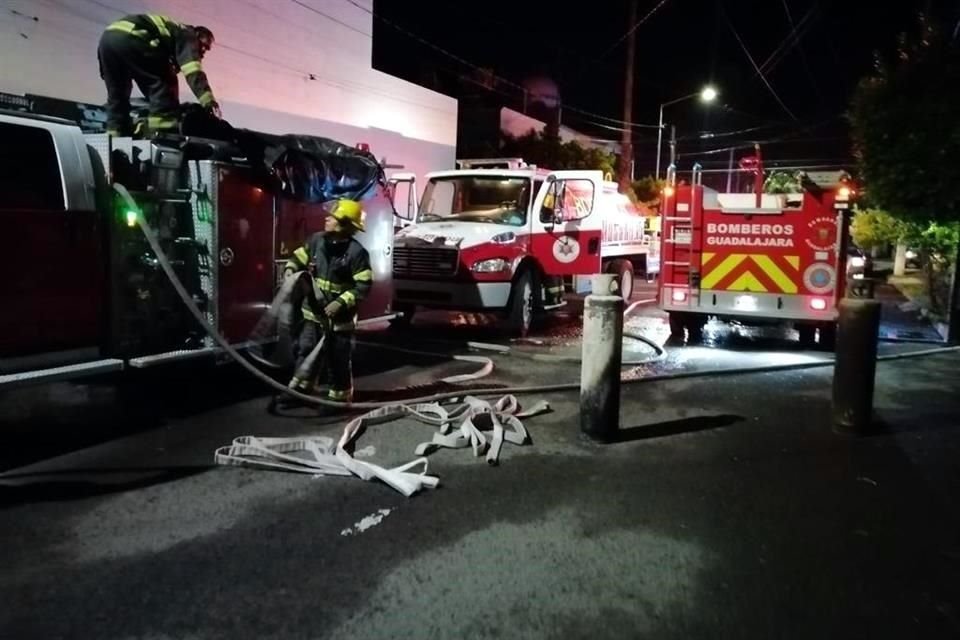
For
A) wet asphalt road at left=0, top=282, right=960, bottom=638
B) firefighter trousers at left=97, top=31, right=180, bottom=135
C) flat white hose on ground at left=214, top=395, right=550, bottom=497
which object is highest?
firefighter trousers at left=97, top=31, right=180, bottom=135

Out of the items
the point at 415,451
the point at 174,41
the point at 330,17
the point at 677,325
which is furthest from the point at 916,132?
the point at 330,17

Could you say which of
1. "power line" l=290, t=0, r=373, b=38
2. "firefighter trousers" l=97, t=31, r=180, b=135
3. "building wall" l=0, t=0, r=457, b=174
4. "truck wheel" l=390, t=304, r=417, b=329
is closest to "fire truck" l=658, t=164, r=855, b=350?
"truck wheel" l=390, t=304, r=417, b=329

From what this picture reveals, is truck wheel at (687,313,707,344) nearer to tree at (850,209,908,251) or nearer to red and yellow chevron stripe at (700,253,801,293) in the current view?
red and yellow chevron stripe at (700,253,801,293)

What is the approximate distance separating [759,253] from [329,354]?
642 cm

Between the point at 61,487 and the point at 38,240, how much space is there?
5.34 ft

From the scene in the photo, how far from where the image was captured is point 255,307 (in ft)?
23.8

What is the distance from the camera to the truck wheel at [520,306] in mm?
11734

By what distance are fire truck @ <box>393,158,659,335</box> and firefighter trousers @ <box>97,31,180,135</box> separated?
498cm

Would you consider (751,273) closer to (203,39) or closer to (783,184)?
(783,184)

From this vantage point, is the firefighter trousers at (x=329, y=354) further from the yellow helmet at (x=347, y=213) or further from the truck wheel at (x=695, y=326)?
the truck wheel at (x=695, y=326)

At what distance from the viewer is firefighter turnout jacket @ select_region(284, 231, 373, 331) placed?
6.86 m

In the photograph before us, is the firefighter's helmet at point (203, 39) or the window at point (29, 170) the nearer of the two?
the window at point (29, 170)

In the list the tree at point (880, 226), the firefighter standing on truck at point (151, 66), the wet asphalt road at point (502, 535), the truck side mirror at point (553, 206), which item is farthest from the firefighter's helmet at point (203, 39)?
the tree at point (880, 226)

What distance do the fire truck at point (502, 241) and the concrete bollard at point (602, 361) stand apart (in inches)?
202
